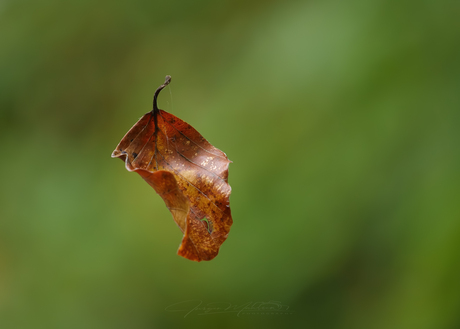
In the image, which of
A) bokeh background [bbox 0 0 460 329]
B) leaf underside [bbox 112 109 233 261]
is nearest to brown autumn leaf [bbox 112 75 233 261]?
leaf underside [bbox 112 109 233 261]

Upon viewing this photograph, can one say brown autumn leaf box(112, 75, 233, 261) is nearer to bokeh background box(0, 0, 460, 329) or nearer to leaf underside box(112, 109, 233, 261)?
leaf underside box(112, 109, 233, 261)

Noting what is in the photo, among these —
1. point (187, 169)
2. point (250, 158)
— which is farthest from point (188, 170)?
point (250, 158)

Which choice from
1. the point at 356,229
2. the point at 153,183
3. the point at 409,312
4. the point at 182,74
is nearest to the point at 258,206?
the point at 356,229

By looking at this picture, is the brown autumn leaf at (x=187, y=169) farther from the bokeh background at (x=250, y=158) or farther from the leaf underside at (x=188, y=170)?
the bokeh background at (x=250, y=158)

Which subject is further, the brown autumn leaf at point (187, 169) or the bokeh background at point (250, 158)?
the bokeh background at point (250, 158)

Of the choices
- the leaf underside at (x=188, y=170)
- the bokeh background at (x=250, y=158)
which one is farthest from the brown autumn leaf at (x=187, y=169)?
the bokeh background at (x=250, y=158)

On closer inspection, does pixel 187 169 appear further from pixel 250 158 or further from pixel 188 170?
pixel 250 158
